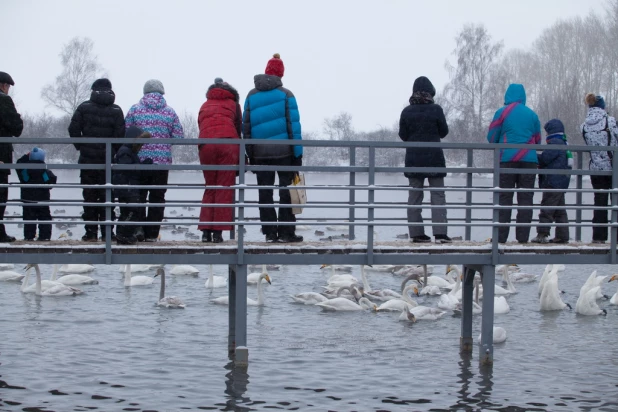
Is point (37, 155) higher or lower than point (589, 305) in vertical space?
higher

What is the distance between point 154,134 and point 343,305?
21.7 feet

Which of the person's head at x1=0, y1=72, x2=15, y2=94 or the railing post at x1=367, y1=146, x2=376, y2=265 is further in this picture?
the person's head at x1=0, y1=72, x2=15, y2=94

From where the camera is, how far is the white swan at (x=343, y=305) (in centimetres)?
1789

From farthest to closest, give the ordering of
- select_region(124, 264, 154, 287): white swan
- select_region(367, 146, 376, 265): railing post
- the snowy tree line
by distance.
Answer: the snowy tree line < select_region(124, 264, 154, 287): white swan < select_region(367, 146, 376, 265): railing post

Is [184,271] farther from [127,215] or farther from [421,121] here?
[421,121]

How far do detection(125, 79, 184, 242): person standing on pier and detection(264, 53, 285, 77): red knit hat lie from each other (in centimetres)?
132

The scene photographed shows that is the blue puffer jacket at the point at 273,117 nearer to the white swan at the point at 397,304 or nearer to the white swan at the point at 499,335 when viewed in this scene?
the white swan at the point at 499,335

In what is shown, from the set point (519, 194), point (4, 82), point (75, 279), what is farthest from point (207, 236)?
point (75, 279)

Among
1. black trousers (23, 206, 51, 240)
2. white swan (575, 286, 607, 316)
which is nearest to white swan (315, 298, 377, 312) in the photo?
white swan (575, 286, 607, 316)

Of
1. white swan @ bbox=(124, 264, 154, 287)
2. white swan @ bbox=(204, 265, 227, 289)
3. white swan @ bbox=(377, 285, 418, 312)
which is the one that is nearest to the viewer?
white swan @ bbox=(377, 285, 418, 312)

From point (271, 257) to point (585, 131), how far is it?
5.03m

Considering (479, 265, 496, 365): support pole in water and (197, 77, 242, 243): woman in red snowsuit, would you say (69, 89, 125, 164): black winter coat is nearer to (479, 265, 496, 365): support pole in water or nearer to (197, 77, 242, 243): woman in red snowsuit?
(197, 77, 242, 243): woman in red snowsuit

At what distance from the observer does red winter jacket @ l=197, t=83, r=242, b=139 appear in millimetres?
12086

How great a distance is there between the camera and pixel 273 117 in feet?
38.8
